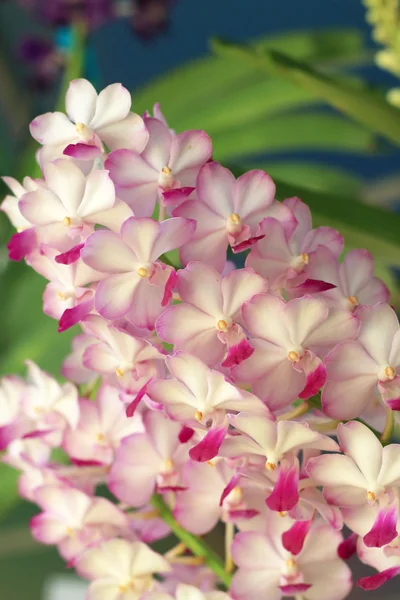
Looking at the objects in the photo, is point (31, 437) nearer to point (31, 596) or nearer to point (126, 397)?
point (126, 397)

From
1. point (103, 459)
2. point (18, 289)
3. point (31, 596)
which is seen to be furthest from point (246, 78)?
point (31, 596)

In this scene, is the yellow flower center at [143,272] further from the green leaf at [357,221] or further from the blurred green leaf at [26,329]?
the blurred green leaf at [26,329]

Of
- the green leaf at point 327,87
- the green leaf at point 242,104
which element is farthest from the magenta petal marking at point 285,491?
the green leaf at point 242,104

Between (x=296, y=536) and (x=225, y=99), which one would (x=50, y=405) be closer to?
(x=296, y=536)

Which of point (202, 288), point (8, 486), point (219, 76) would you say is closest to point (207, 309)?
point (202, 288)

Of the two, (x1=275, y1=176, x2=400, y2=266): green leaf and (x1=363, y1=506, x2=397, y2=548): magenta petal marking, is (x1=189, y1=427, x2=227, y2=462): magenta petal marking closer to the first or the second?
(x1=363, y1=506, x2=397, y2=548): magenta petal marking
